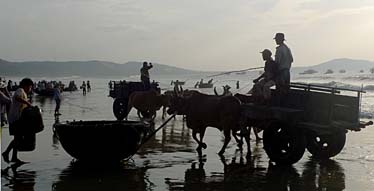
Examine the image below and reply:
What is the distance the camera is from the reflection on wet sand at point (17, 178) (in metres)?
9.52

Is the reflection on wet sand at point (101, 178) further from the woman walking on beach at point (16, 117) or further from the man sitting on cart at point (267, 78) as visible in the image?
the man sitting on cart at point (267, 78)

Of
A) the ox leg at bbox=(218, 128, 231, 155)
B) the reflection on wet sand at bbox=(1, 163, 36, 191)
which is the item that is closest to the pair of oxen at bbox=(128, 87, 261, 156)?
the ox leg at bbox=(218, 128, 231, 155)

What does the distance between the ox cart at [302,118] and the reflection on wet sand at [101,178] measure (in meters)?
3.10

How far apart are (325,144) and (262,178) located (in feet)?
10.7

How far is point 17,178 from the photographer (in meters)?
10.2

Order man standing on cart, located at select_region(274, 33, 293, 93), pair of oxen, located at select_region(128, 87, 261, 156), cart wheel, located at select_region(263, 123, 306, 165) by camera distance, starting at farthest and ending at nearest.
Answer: pair of oxen, located at select_region(128, 87, 261, 156) → man standing on cart, located at select_region(274, 33, 293, 93) → cart wheel, located at select_region(263, 123, 306, 165)

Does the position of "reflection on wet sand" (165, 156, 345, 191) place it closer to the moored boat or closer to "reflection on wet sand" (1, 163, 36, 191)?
"reflection on wet sand" (1, 163, 36, 191)

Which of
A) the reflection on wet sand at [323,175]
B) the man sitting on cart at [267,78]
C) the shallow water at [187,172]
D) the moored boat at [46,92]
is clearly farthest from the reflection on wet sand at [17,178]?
the moored boat at [46,92]

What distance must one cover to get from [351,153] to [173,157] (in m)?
4.61

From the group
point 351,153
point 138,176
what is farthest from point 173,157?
point 351,153

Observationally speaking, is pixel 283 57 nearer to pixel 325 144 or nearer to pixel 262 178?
pixel 325 144

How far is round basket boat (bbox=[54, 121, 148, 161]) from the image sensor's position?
1134 cm

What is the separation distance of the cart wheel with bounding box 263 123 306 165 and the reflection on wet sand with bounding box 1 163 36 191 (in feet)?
16.6

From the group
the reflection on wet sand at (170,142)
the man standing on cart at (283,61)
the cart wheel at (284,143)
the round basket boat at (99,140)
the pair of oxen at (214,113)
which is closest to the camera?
the round basket boat at (99,140)
